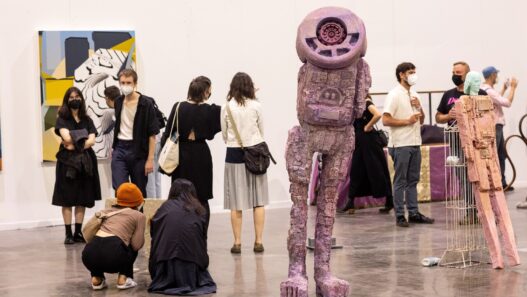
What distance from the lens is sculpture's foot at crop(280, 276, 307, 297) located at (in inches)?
254

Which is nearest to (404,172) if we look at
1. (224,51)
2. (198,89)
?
(198,89)

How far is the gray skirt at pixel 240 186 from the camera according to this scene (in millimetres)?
8625

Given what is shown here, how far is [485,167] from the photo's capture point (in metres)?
7.77

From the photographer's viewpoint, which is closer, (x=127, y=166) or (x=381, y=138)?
(x=127, y=166)

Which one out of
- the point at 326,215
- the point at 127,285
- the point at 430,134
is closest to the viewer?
the point at 326,215

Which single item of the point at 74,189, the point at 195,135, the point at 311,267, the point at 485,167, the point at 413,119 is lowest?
the point at 311,267

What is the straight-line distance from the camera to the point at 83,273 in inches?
312

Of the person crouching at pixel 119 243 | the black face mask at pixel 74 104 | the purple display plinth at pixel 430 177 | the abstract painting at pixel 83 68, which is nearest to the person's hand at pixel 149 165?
the black face mask at pixel 74 104

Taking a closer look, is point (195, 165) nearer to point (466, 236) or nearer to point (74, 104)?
point (74, 104)

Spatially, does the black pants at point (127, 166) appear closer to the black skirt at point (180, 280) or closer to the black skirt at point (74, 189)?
the black skirt at point (74, 189)

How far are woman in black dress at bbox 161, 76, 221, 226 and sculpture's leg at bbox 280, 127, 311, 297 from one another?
1.99 m

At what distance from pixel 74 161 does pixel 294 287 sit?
391 cm

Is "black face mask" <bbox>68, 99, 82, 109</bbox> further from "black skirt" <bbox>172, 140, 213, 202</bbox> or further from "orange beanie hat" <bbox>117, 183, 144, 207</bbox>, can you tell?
"orange beanie hat" <bbox>117, 183, 144, 207</bbox>

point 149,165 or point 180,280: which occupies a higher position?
point 149,165
